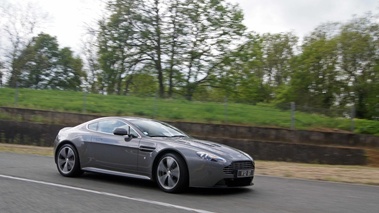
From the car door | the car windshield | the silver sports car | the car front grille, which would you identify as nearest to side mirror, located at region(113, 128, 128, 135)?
the silver sports car

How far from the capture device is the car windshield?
955 cm

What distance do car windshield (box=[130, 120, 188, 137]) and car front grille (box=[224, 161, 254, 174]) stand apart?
5.55 ft

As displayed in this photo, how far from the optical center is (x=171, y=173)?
8.71 meters

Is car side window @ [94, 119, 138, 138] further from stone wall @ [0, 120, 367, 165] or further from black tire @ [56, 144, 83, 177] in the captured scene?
stone wall @ [0, 120, 367, 165]

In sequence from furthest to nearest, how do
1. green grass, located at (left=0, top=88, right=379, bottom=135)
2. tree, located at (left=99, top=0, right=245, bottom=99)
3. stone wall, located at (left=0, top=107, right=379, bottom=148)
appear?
1. tree, located at (left=99, top=0, right=245, bottom=99)
2. green grass, located at (left=0, top=88, right=379, bottom=135)
3. stone wall, located at (left=0, top=107, right=379, bottom=148)

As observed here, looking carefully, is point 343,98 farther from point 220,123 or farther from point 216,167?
point 216,167

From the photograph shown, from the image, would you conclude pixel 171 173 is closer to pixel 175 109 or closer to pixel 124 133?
pixel 124 133

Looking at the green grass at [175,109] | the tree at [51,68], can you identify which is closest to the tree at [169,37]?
the green grass at [175,109]

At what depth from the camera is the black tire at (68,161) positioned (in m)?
10.3

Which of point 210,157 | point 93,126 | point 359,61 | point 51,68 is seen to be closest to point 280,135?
point 93,126

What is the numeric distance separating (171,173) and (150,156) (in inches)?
21.7

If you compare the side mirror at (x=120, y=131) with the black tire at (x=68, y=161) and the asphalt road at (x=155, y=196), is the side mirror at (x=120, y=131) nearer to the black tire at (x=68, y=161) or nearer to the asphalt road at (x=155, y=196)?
the asphalt road at (x=155, y=196)

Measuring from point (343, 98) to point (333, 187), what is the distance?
34.0 metres

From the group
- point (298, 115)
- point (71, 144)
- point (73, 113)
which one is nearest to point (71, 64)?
point (73, 113)
